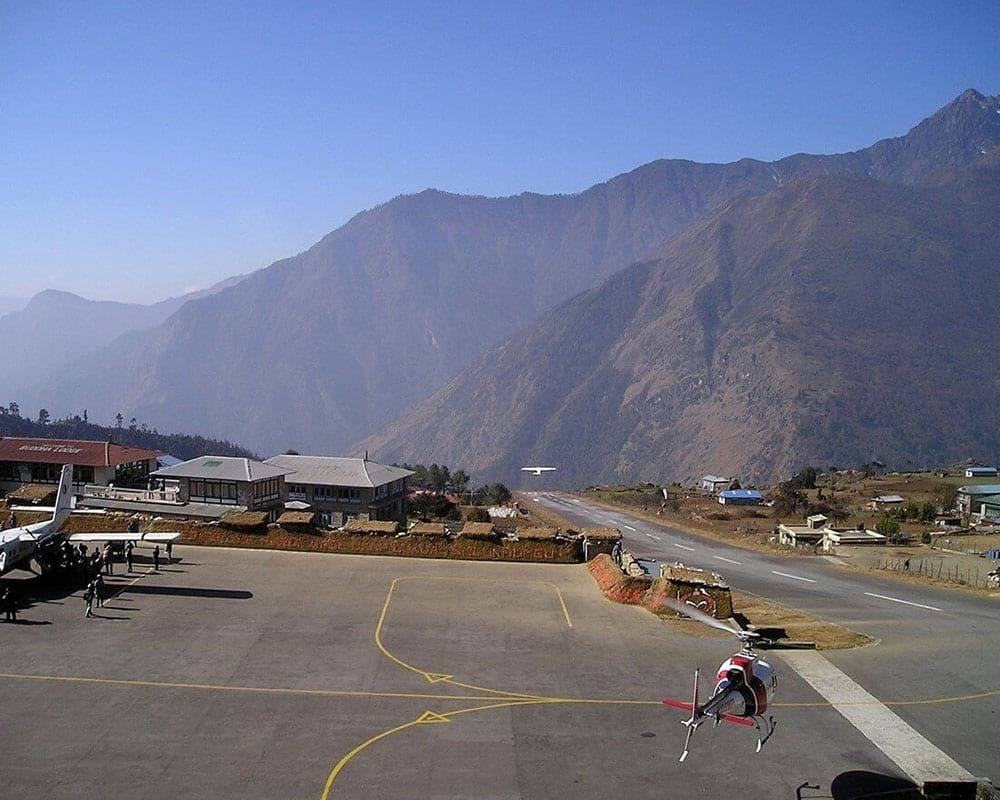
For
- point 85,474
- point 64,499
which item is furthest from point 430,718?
point 85,474

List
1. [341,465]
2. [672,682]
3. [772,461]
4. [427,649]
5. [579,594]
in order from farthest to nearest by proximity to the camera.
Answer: [772,461] < [341,465] < [579,594] < [427,649] < [672,682]

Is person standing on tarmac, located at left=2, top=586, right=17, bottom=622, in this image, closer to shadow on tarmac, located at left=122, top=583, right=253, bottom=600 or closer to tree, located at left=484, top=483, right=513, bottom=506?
shadow on tarmac, located at left=122, top=583, right=253, bottom=600

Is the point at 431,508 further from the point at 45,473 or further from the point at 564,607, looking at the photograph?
the point at 564,607

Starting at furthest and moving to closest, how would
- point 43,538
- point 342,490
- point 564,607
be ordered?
1. point 342,490
2. point 564,607
3. point 43,538

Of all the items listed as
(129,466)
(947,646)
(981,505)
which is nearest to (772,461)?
(981,505)

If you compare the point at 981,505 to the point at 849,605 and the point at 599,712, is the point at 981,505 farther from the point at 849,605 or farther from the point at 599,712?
the point at 599,712

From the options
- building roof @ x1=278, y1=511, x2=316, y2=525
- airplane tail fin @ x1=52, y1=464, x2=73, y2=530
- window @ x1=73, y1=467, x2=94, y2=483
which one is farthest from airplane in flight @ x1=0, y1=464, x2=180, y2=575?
window @ x1=73, y1=467, x2=94, y2=483

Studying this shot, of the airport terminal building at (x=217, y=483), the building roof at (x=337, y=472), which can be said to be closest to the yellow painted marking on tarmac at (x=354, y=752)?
the airport terminal building at (x=217, y=483)

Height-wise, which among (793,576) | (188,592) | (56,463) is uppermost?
(56,463)
